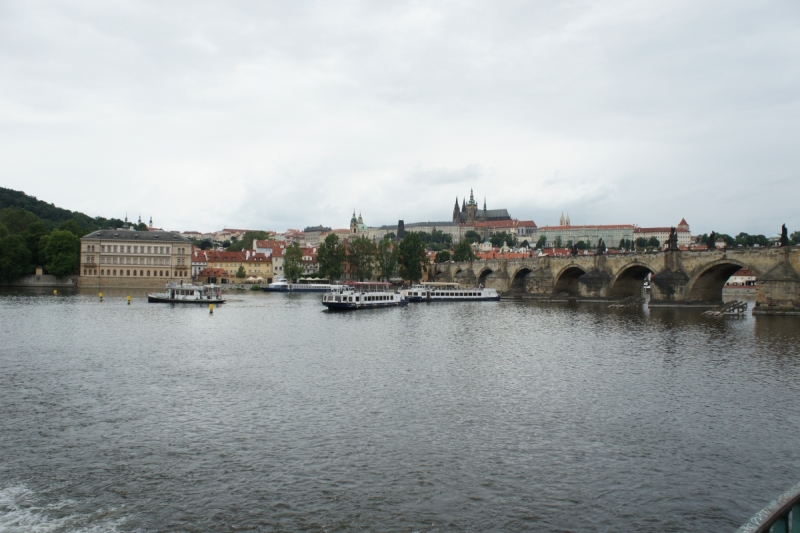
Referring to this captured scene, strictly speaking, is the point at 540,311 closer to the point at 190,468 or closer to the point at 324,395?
the point at 324,395

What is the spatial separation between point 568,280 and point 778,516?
2952 inches

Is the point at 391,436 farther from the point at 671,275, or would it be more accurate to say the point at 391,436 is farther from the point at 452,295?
the point at 452,295

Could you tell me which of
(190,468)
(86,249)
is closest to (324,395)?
(190,468)

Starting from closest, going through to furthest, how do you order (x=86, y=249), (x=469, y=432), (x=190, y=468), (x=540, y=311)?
1. (x=190, y=468)
2. (x=469, y=432)
3. (x=540, y=311)
4. (x=86, y=249)

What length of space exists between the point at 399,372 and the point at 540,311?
34.8 meters

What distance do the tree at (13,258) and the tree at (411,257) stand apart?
169 ft

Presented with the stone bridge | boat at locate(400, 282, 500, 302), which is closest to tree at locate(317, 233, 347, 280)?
boat at locate(400, 282, 500, 302)

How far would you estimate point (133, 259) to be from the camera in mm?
97625

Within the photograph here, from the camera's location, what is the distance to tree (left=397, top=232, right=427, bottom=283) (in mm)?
94625

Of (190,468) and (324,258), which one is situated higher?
(324,258)

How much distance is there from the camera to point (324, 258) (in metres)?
99.5

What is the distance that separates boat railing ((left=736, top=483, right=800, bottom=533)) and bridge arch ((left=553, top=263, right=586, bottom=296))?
69.1m

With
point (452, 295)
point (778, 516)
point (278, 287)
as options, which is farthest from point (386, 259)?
point (778, 516)

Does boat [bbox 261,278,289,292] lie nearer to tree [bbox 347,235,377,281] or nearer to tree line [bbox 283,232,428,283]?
tree line [bbox 283,232,428,283]
